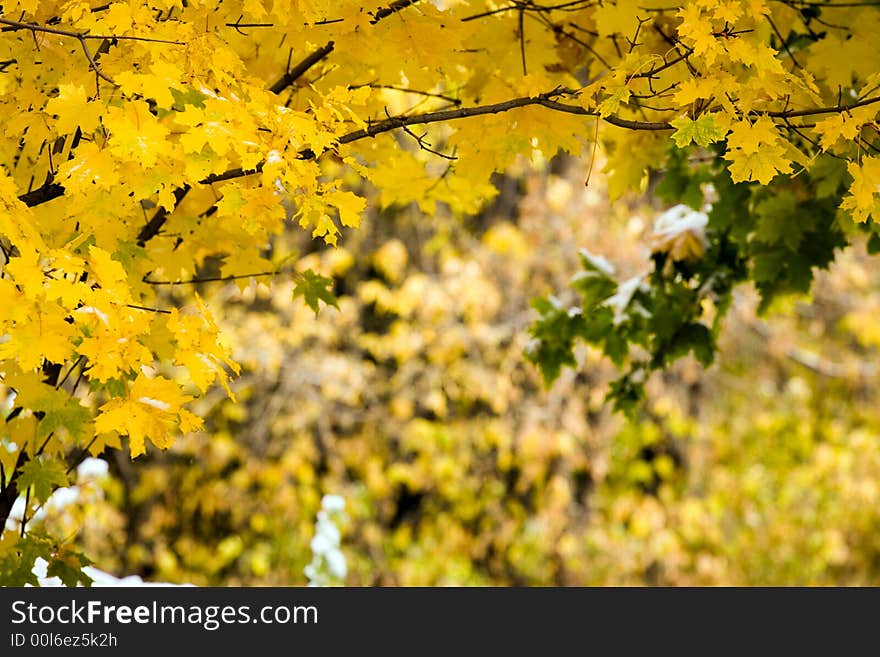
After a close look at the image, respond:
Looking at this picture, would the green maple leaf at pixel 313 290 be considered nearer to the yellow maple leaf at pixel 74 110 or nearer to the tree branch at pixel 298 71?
the tree branch at pixel 298 71

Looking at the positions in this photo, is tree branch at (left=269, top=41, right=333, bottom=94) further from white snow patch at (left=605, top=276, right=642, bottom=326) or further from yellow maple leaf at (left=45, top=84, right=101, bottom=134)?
white snow patch at (left=605, top=276, right=642, bottom=326)

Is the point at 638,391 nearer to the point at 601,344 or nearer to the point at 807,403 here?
the point at 601,344

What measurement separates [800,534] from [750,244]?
510cm

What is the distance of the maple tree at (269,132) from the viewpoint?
1623 millimetres

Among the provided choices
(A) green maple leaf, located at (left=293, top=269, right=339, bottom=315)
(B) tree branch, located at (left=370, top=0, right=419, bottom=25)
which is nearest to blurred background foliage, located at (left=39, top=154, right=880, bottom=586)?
(A) green maple leaf, located at (left=293, top=269, right=339, bottom=315)

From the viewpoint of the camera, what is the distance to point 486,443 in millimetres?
7055

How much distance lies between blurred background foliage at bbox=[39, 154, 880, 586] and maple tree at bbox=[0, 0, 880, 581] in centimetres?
378

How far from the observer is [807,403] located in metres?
7.90

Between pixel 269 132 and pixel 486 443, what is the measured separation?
552cm

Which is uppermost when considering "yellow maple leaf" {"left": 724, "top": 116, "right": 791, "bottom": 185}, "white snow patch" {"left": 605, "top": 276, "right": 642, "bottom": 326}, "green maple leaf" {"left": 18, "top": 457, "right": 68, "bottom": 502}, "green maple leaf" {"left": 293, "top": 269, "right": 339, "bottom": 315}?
"yellow maple leaf" {"left": 724, "top": 116, "right": 791, "bottom": 185}

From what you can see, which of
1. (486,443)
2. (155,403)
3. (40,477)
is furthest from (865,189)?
(486,443)

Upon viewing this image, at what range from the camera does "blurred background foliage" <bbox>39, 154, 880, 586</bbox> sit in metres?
6.78

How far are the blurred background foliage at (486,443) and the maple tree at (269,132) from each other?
12.4ft

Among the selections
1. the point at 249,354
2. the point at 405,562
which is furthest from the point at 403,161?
the point at 405,562
